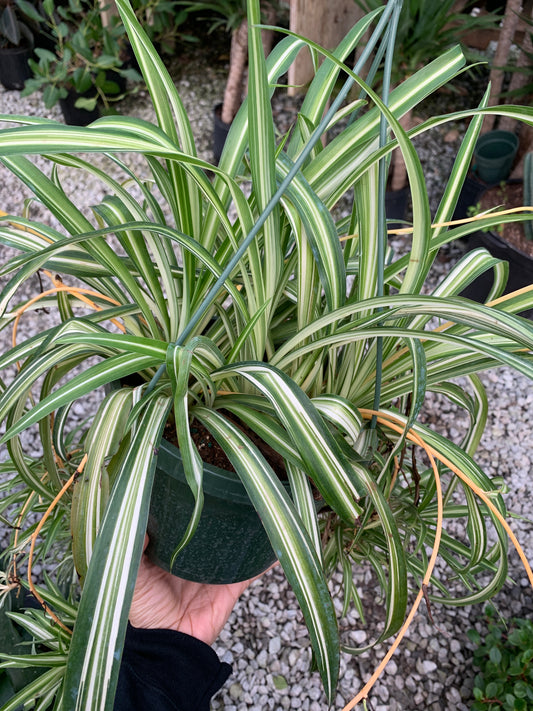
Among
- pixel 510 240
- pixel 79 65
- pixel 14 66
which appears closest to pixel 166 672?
pixel 510 240

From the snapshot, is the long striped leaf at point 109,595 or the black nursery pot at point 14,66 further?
the black nursery pot at point 14,66

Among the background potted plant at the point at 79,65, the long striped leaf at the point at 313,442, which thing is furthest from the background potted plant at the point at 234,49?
the long striped leaf at the point at 313,442

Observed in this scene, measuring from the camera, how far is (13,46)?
2.68 m

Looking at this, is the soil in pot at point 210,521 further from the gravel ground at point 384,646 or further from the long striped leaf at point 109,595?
the gravel ground at point 384,646

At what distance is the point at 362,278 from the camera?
72 centimetres

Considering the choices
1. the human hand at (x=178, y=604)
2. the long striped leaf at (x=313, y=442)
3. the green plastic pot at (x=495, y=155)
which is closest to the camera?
the long striped leaf at (x=313, y=442)

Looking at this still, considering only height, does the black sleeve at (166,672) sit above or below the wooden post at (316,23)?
below

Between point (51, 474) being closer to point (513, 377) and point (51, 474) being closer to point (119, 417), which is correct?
point (119, 417)

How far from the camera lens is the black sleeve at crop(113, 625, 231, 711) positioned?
0.79 metres

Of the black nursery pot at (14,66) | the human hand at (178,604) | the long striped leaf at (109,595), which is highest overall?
the black nursery pot at (14,66)

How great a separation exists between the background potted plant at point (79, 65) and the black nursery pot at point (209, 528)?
6.74ft

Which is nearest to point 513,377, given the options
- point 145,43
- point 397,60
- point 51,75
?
point 397,60

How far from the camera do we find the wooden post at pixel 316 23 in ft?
6.59

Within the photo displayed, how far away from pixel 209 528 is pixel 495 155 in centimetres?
201
